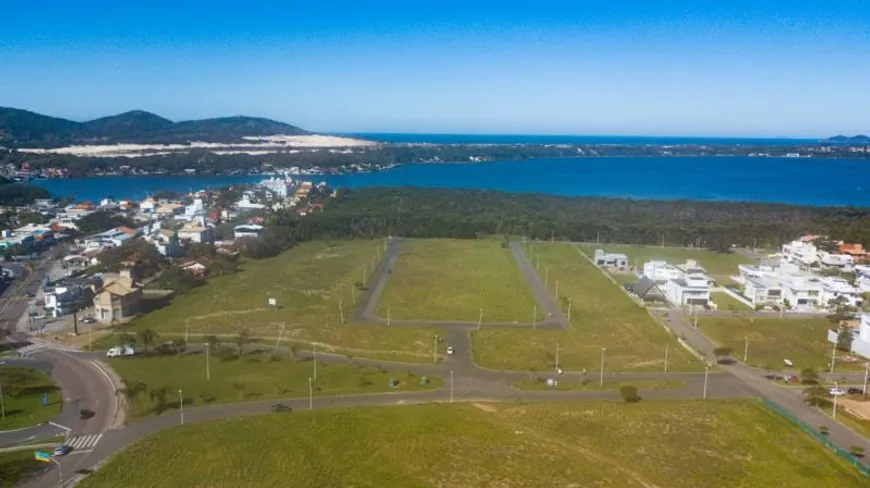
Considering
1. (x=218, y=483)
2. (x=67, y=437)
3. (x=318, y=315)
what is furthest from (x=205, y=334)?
(x=218, y=483)

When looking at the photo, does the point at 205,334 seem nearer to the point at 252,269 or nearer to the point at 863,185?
the point at 252,269

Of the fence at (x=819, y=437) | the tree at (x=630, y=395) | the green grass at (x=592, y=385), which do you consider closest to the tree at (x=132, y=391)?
the green grass at (x=592, y=385)

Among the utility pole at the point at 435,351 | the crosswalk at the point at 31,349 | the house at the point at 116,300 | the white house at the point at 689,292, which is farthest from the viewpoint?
the white house at the point at 689,292

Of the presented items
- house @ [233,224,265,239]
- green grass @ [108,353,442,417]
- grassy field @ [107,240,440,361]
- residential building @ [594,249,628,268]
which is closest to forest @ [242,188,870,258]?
house @ [233,224,265,239]

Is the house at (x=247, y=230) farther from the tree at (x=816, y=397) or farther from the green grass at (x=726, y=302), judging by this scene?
the tree at (x=816, y=397)

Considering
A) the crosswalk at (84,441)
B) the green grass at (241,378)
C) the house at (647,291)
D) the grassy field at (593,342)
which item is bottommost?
the crosswalk at (84,441)

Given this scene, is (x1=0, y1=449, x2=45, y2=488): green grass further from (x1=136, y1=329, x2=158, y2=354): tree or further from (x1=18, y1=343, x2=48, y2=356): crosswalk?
(x1=18, y1=343, x2=48, y2=356): crosswalk
